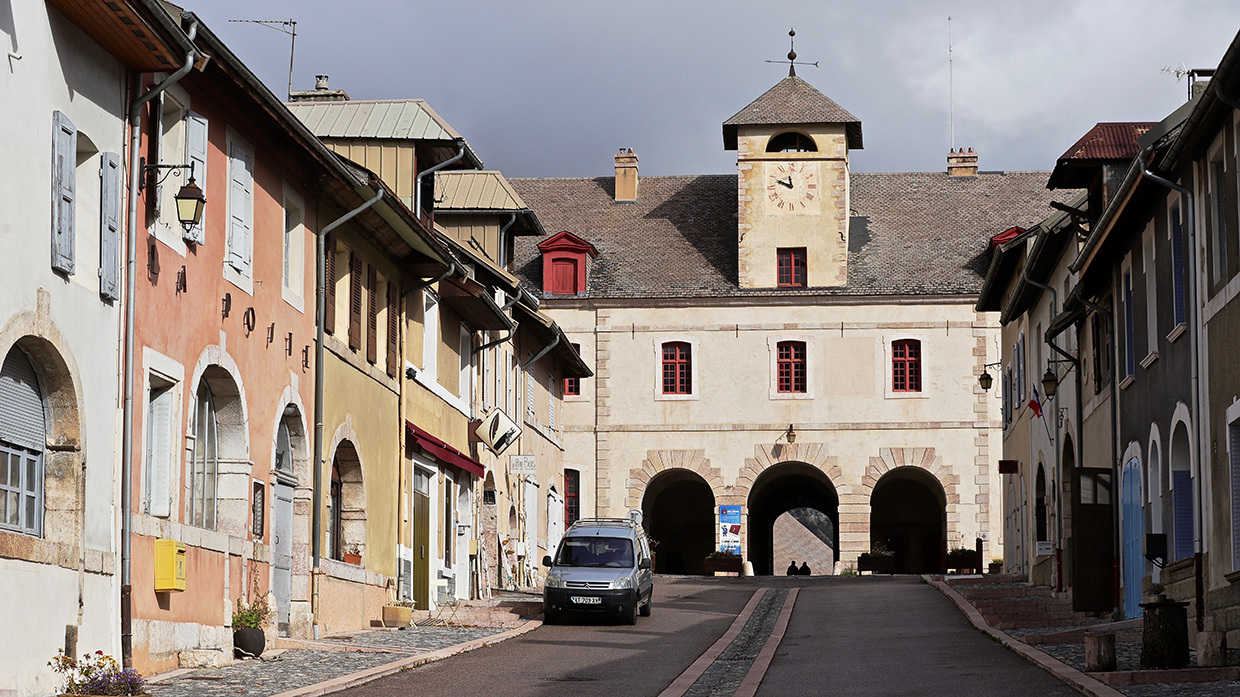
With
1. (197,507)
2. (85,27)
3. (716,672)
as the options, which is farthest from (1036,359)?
(85,27)

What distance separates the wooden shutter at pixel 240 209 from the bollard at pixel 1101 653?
942 cm

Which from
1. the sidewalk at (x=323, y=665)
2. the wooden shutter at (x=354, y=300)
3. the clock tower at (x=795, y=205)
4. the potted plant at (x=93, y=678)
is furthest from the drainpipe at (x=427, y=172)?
the clock tower at (x=795, y=205)

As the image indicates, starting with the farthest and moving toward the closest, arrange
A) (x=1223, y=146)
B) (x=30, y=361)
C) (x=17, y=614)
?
(x=1223, y=146)
(x=30, y=361)
(x=17, y=614)

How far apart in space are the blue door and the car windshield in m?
7.47

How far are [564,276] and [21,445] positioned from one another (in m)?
37.5

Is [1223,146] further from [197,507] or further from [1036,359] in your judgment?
[1036,359]

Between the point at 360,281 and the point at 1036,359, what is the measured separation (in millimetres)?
15904

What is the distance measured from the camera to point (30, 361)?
42.5 feet

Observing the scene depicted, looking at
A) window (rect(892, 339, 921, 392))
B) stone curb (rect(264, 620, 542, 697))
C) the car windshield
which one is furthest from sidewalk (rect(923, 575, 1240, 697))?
window (rect(892, 339, 921, 392))

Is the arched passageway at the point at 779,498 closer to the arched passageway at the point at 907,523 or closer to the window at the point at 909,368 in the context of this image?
the arched passageway at the point at 907,523

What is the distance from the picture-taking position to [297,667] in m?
16.1

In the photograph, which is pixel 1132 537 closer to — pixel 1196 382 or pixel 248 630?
pixel 1196 382

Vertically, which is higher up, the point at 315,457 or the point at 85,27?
the point at 85,27

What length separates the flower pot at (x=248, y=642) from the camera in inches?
671
